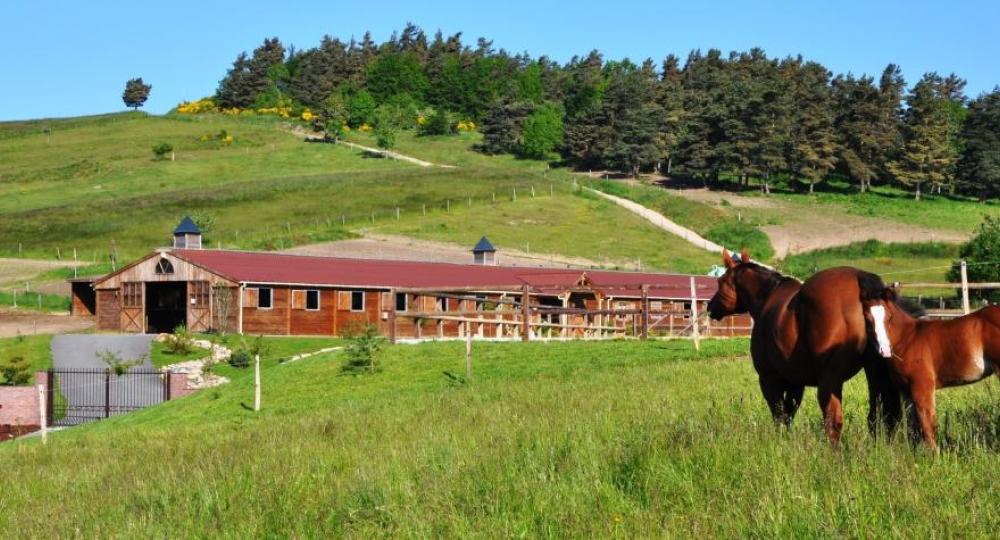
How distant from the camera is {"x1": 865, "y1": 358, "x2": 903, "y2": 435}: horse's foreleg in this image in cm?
1034

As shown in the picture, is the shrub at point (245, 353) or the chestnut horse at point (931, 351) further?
the shrub at point (245, 353)

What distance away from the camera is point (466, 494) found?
30.4 feet

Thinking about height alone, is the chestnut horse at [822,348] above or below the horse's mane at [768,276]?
below

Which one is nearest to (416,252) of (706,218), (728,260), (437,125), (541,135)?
(706,218)

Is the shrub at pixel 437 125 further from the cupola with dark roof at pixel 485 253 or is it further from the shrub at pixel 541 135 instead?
the cupola with dark roof at pixel 485 253

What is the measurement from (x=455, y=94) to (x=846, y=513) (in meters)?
190

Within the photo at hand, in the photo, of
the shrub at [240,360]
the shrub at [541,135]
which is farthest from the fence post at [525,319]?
the shrub at [541,135]

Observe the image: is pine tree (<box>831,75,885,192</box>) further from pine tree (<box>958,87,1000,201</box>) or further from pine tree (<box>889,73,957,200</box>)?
pine tree (<box>958,87,1000,201</box>)

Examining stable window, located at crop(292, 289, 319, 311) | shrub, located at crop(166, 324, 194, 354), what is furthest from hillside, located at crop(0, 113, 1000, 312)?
shrub, located at crop(166, 324, 194, 354)

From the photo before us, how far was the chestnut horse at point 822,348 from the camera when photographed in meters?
10.2

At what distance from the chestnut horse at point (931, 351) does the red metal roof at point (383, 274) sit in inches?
1654

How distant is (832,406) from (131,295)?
Result: 51.9 m

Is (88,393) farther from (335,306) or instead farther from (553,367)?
(553,367)

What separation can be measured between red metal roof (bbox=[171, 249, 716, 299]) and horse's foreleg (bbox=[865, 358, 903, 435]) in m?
41.3
